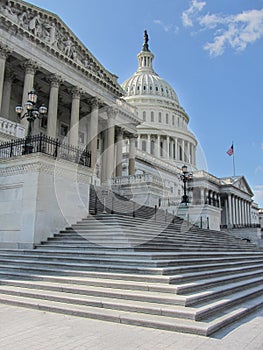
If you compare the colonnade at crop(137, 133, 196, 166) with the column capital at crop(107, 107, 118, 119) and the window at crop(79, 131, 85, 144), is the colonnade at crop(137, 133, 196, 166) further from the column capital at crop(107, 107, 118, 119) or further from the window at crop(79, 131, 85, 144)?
the column capital at crop(107, 107, 118, 119)

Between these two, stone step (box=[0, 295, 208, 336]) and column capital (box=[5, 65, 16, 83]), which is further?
column capital (box=[5, 65, 16, 83])

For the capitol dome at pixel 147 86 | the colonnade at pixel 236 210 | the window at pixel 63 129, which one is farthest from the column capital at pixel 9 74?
the capitol dome at pixel 147 86

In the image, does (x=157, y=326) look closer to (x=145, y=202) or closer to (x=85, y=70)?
(x=145, y=202)

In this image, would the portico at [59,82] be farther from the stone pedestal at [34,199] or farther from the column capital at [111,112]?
the stone pedestal at [34,199]

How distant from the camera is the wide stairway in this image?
22.6 ft

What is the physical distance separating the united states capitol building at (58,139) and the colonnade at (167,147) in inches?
920

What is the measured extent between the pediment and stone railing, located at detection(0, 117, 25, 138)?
8.22 meters

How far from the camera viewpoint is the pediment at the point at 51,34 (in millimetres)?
26297

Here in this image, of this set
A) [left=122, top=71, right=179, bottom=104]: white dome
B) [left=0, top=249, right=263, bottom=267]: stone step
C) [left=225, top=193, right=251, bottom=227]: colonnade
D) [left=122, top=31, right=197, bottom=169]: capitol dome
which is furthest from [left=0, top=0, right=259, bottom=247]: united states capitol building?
[left=122, top=71, right=179, bottom=104]: white dome

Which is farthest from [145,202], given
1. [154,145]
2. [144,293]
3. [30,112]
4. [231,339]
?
[154,145]

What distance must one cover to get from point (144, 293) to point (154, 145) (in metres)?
87.9

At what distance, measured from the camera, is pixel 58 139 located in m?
28.4

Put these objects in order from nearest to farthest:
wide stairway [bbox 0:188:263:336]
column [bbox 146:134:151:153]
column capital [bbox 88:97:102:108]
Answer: wide stairway [bbox 0:188:263:336] < column capital [bbox 88:97:102:108] < column [bbox 146:134:151:153]

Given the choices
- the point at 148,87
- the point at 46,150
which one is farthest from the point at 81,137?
the point at 148,87
